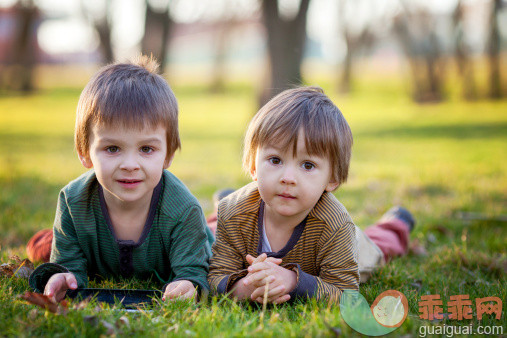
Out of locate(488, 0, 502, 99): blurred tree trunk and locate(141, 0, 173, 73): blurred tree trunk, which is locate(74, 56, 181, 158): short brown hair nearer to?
locate(141, 0, 173, 73): blurred tree trunk

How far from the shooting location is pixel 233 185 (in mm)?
6043

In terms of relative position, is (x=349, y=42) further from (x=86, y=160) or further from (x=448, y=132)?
(x=86, y=160)

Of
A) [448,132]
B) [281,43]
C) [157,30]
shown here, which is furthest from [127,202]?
[157,30]

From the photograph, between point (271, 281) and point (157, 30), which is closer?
point (271, 281)

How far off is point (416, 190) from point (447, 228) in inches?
56.1

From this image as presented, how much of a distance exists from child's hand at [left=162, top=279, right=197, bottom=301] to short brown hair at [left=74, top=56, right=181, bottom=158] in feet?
2.46

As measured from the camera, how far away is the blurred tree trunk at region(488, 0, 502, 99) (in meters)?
16.2

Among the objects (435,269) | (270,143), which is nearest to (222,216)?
(270,143)

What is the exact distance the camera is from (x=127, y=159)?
2588 mm

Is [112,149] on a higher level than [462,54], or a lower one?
lower

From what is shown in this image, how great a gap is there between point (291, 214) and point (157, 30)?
16.4 meters

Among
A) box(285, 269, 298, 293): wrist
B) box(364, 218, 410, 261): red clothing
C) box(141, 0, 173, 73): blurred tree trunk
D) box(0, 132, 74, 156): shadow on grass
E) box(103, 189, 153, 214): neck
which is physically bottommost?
box(0, 132, 74, 156): shadow on grass

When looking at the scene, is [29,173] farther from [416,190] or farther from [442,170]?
[442,170]

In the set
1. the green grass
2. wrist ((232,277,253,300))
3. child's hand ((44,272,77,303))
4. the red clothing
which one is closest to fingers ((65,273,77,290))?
child's hand ((44,272,77,303))
